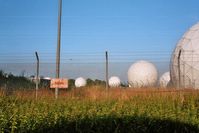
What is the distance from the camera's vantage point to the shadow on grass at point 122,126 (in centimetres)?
678

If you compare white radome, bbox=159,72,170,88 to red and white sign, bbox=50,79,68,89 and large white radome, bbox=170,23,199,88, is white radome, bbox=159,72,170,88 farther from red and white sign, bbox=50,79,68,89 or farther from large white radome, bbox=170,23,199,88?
red and white sign, bbox=50,79,68,89

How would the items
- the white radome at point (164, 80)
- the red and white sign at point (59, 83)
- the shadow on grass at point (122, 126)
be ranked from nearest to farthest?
the shadow on grass at point (122, 126)
the red and white sign at point (59, 83)
the white radome at point (164, 80)

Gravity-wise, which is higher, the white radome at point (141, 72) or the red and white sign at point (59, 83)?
the white radome at point (141, 72)

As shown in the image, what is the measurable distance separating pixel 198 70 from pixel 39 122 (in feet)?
48.3

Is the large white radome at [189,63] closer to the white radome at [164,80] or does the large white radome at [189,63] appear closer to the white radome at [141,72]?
the white radome at [164,80]

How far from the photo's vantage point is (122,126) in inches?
285

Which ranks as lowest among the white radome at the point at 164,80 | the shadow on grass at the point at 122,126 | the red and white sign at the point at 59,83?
the shadow on grass at the point at 122,126

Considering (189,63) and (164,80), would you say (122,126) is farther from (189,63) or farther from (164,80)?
(164,80)

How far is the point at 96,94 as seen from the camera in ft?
47.1

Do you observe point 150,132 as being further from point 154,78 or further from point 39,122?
point 154,78

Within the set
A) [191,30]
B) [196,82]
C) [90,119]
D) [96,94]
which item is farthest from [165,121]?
[191,30]

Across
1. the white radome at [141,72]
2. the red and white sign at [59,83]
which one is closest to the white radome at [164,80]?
the white radome at [141,72]

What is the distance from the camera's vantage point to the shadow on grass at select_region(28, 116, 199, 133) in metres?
6.78

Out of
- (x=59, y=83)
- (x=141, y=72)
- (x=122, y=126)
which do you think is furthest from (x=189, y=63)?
(x=122, y=126)
